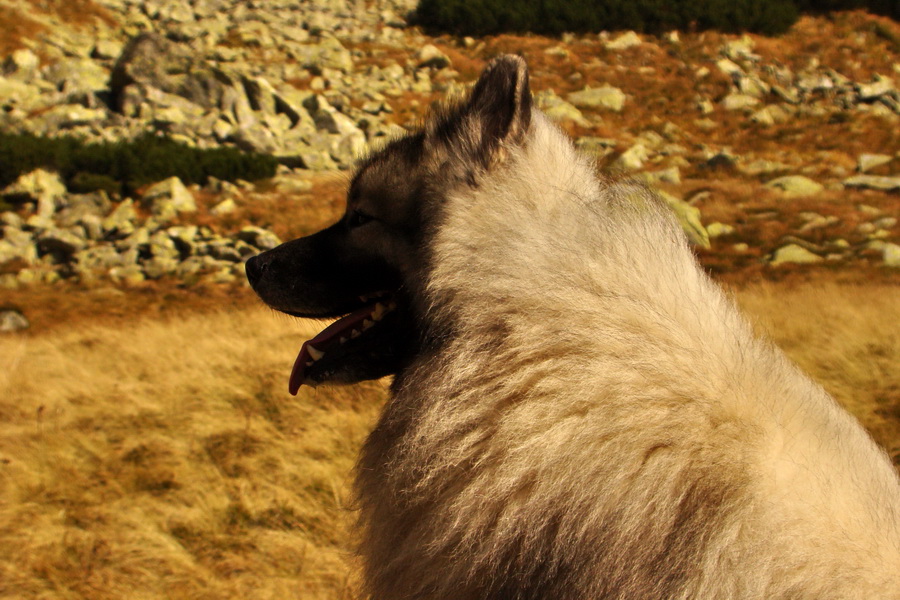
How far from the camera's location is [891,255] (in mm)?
10125

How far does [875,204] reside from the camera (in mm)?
13258

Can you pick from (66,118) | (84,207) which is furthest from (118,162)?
(66,118)

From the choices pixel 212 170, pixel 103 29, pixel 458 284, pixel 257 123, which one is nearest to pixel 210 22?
pixel 103 29

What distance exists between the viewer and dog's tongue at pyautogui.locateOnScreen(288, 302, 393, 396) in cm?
273

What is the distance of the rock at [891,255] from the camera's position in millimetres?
9869

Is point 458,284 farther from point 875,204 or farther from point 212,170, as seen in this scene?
point 212,170

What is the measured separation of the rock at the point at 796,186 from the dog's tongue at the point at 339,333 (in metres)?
14.0

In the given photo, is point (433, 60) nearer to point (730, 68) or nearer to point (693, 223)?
point (730, 68)

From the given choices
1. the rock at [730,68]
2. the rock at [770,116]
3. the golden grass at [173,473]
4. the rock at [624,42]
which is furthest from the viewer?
the rock at [624,42]

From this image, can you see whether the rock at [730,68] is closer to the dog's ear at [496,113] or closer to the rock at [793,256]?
the rock at [793,256]

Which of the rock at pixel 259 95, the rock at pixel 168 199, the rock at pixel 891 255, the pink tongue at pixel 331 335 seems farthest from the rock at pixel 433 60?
the pink tongue at pixel 331 335

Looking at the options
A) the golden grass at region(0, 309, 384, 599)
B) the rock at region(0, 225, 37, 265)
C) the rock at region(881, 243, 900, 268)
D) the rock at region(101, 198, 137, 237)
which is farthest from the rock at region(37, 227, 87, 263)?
the rock at region(881, 243, 900, 268)

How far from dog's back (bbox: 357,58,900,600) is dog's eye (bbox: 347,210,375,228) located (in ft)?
1.45

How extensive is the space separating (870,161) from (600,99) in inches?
344
